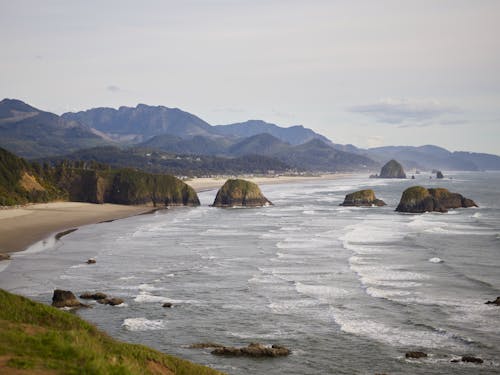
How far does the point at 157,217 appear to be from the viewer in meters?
93.1

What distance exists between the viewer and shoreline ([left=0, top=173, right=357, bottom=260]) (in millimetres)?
63009

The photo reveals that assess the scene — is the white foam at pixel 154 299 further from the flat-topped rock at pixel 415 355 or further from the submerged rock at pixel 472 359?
the submerged rock at pixel 472 359

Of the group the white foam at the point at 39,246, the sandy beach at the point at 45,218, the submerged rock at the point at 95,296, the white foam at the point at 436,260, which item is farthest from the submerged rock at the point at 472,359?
the sandy beach at the point at 45,218

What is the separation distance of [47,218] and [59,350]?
230 ft

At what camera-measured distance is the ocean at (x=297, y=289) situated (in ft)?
90.7

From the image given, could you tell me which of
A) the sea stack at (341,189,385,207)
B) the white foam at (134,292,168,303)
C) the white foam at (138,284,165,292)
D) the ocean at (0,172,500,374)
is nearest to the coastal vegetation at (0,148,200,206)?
the sea stack at (341,189,385,207)

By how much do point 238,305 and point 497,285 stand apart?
17934 mm

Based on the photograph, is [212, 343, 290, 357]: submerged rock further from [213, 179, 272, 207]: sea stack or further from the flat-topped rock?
[213, 179, 272, 207]: sea stack

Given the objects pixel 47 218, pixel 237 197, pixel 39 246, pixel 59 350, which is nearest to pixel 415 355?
pixel 59 350

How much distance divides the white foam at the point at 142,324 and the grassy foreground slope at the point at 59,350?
828 centimetres

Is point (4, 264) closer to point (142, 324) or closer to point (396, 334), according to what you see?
point (142, 324)

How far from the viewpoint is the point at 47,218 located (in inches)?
3260

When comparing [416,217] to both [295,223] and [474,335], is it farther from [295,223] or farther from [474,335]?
[474,335]

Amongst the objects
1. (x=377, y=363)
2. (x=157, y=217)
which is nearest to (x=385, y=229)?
(x=157, y=217)
